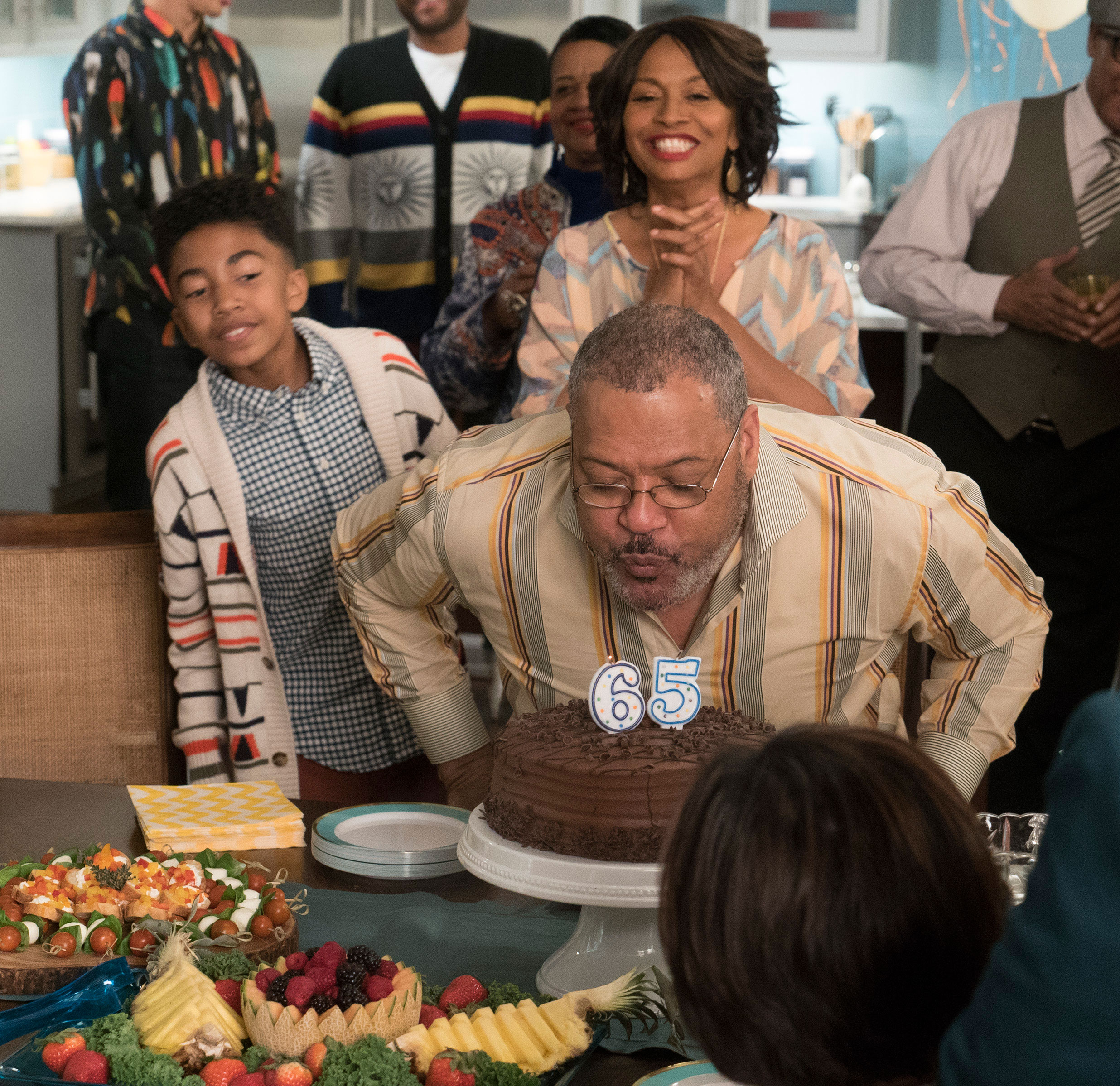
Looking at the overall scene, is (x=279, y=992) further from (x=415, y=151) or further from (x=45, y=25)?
(x=45, y=25)

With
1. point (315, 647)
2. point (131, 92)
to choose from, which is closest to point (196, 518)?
point (315, 647)

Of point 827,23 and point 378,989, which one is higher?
point 827,23

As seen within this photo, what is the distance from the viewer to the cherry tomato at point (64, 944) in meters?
1.34

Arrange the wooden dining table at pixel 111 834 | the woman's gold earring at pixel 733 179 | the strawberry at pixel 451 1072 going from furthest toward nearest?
the woman's gold earring at pixel 733 179, the wooden dining table at pixel 111 834, the strawberry at pixel 451 1072

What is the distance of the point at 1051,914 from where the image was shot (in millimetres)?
575

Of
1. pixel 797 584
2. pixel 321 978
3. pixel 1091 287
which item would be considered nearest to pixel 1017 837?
pixel 797 584

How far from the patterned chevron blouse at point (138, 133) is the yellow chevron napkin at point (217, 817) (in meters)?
1.94

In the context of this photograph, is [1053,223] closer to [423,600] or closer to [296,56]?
[423,600]

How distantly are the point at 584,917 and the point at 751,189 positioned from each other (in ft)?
4.64

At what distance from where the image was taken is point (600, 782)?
1.37 meters

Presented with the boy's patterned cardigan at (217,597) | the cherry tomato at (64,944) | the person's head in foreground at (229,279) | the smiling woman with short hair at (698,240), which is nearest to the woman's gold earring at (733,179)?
the smiling woman with short hair at (698,240)

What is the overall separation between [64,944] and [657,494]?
790 millimetres

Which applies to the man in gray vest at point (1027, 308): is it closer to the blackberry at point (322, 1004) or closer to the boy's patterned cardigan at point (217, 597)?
the boy's patterned cardigan at point (217, 597)

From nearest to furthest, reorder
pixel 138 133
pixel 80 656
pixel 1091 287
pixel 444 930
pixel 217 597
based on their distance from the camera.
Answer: pixel 444 930 < pixel 217 597 < pixel 80 656 < pixel 1091 287 < pixel 138 133
